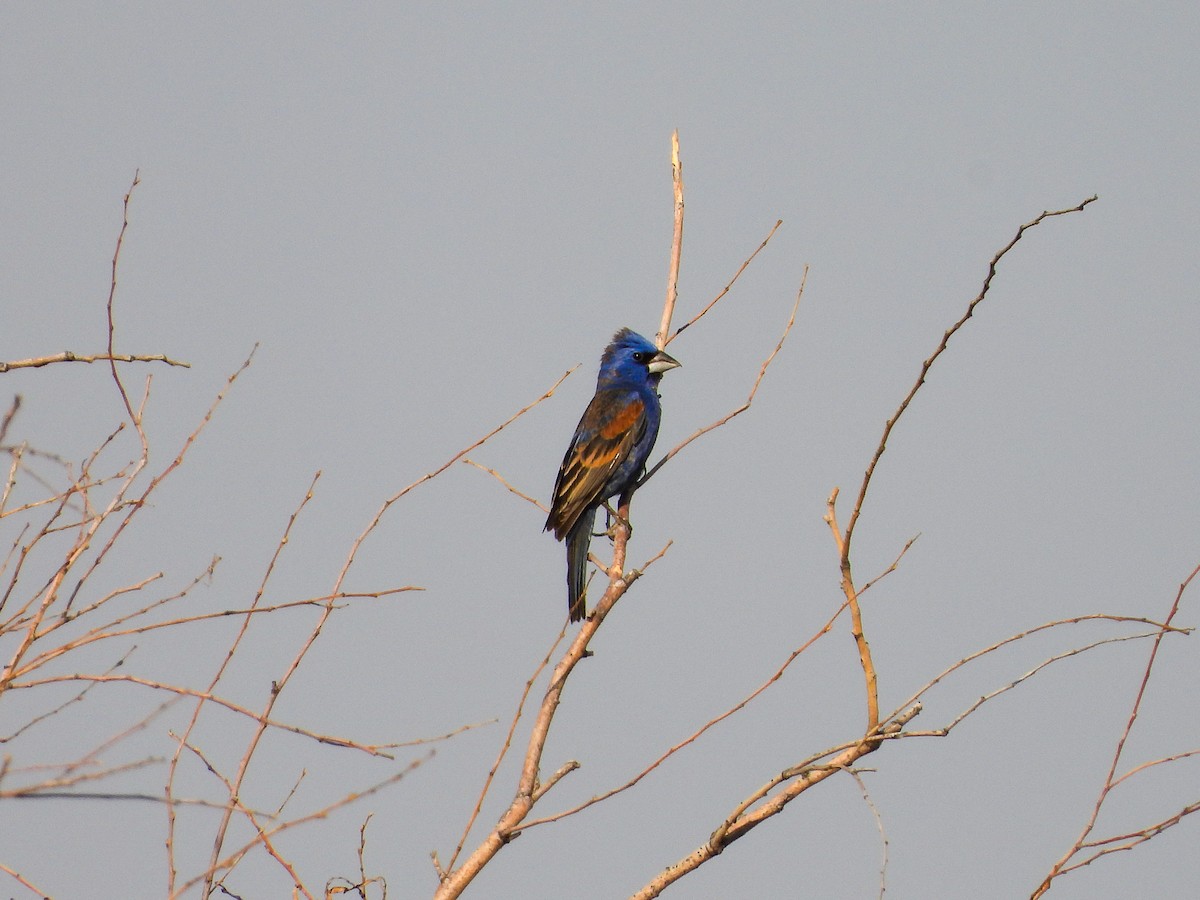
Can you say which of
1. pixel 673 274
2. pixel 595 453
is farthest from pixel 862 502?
pixel 595 453

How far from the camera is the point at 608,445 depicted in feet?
30.3

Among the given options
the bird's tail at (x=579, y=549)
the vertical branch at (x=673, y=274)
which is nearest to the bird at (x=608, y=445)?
the bird's tail at (x=579, y=549)

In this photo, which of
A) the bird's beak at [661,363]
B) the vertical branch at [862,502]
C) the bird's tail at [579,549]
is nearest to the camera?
the vertical branch at [862,502]

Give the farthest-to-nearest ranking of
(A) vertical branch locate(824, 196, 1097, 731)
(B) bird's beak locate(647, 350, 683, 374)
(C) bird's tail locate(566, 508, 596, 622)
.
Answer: (B) bird's beak locate(647, 350, 683, 374) → (C) bird's tail locate(566, 508, 596, 622) → (A) vertical branch locate(824, 196, 1097, 731)

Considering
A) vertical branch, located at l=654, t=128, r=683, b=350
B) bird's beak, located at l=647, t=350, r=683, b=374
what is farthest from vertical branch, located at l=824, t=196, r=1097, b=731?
bird's beak, located at l=647, t=350, r=683, b=374

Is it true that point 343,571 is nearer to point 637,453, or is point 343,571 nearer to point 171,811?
point 171,811

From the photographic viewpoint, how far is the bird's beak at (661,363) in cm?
963

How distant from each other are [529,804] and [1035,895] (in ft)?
5.37

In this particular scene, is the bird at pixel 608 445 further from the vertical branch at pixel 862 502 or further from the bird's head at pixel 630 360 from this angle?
the vertical branch at pixel 862 502

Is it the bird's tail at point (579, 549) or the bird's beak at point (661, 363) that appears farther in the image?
the bird's beak at point (661, 363)

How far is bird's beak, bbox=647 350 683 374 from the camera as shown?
9630 millimetres

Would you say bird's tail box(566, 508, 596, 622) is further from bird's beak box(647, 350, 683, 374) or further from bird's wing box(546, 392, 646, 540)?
bird's beak box(647, 350, 683, 374)

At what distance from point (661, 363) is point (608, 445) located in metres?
0.96

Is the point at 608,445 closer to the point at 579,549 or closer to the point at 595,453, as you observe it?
the point at 595,453
